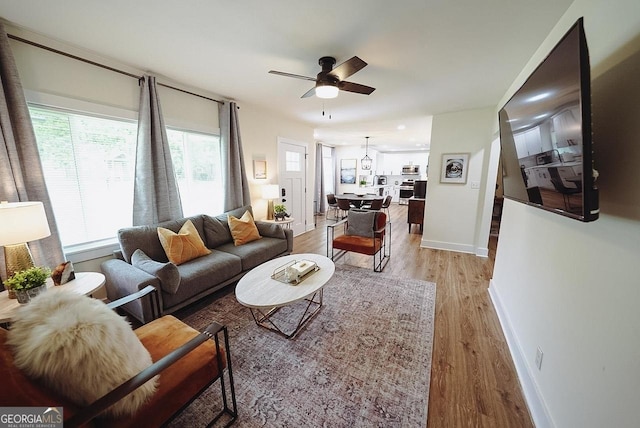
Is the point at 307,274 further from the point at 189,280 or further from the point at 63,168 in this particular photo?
the point at 63,168

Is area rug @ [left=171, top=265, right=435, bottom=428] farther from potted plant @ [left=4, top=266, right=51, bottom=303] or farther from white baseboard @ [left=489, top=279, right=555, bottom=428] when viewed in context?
potted plant @ [left=4, top=266, right=51, bottom=303]

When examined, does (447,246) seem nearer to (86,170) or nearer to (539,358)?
(539,358)

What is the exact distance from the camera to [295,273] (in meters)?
1.97

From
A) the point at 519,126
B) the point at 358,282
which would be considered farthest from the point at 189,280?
the point at 519,126

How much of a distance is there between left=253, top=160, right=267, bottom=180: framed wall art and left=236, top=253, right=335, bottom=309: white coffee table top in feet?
7.36

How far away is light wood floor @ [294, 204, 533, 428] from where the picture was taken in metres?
1.38

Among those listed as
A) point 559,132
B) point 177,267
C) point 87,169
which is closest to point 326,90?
point 559,132

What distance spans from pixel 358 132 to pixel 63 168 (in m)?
5.36

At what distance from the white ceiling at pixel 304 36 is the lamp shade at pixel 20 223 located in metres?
Result: 1.36

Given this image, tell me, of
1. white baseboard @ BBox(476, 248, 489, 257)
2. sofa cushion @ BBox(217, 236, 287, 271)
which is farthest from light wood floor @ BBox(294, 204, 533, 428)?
sofa cushion @ BBox(217, 236, 287, 271)

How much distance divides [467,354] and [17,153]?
3.85 meters

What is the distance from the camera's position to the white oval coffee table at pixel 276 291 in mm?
1702

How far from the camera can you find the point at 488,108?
3613 mm

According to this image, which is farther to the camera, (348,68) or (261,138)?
(261,138)
